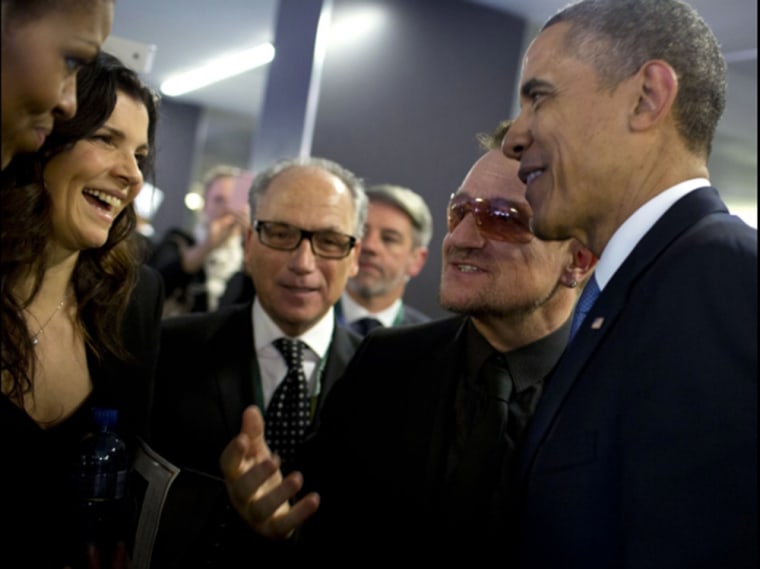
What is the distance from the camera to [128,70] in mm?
2072

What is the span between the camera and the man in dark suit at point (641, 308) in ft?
4.22

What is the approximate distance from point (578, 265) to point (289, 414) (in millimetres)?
884

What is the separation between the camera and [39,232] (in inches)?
74.5

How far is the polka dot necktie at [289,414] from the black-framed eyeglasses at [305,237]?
1.19 ft

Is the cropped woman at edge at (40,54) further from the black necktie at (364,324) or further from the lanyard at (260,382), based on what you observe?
the black necktie at (364,324)

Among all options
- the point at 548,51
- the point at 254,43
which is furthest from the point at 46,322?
the point at 254,43

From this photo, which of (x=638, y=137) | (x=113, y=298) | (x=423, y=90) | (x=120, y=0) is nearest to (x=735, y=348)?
(x=638, y=137)

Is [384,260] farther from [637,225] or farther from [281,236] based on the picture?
[637,225]

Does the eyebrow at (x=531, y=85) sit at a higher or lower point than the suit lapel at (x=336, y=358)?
higher

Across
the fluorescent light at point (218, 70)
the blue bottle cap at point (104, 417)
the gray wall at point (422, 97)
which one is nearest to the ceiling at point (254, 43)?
the fluorescent light at point (218, 70)

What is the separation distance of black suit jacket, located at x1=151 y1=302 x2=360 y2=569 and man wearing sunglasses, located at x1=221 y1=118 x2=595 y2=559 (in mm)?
98

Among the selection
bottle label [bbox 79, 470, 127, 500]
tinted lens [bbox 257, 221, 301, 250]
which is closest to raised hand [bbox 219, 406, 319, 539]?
bottle label [bbox 79, 470, 127, 500]

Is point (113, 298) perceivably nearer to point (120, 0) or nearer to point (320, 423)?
point (320, 423)

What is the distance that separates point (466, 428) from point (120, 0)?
22.1 ft
